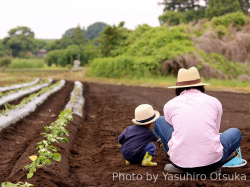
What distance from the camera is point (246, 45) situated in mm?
19922

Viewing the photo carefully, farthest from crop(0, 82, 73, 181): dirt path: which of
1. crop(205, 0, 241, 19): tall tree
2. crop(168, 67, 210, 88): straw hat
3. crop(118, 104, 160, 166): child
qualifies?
crop(205, 0, 241, 19): tall tree

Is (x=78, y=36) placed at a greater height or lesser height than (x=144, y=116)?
greater

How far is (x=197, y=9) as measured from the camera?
51438mm

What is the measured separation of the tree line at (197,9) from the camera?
44.4 m

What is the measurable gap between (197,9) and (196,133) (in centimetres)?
5239

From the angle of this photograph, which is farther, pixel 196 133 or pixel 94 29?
pixel 94 29

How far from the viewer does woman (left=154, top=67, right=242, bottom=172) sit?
9.32ft

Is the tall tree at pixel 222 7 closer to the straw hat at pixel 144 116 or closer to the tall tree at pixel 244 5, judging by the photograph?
the tall tree at pixel 244 5

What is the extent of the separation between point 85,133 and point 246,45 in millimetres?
17190

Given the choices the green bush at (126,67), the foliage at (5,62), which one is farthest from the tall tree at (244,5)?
the foliage at (5,62)

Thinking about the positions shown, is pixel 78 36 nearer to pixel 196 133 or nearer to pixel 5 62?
pixel 5 62

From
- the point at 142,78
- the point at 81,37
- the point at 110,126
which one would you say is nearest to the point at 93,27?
the point at 81,37

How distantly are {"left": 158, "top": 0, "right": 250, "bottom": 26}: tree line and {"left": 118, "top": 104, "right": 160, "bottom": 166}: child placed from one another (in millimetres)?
38447

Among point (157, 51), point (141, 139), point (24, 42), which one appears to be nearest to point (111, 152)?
point (141, 139)
